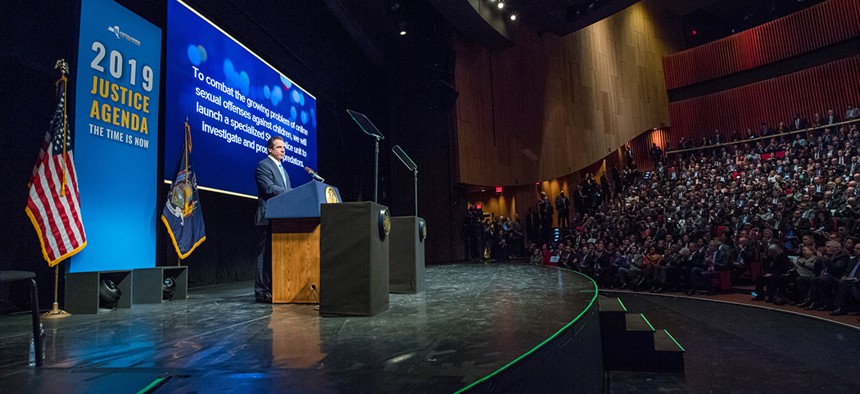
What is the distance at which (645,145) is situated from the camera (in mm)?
17266

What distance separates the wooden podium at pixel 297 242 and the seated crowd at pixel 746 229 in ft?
17.1

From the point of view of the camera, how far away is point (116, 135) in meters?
3.89

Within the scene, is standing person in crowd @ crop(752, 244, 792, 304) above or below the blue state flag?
below

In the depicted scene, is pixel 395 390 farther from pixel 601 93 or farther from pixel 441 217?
pixel 601 93

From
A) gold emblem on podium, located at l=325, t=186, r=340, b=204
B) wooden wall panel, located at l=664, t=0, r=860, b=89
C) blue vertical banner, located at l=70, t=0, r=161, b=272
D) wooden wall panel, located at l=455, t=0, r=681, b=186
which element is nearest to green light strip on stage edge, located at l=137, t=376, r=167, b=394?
gold emblem on podium, located at l=325, t=186, r=340, b=204

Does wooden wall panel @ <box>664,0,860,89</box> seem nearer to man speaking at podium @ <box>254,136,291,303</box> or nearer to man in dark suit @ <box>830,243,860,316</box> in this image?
man in dark suit @ <box>830,243,860,316</box>

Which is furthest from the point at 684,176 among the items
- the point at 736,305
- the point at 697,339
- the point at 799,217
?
the point at 697,339

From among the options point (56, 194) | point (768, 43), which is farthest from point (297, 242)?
point (768, 43)

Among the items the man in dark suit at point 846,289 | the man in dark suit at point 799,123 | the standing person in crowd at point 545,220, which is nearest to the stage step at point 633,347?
the man in dark suit at point 846,289

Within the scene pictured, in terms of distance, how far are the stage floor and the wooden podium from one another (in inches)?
6.0

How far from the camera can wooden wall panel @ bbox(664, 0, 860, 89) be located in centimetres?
1378

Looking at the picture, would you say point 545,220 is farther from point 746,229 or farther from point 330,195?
point 330,195

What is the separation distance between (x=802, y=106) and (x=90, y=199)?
1838 centimetres

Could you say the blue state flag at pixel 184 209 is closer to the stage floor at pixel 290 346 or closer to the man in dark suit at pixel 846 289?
Result: the stage floor at pixel 290 346
